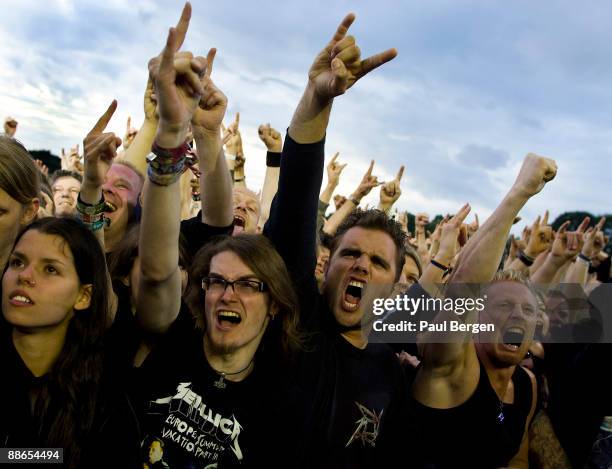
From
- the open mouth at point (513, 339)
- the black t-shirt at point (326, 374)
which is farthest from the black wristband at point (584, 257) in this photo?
the black t-shirt at point (326, 374)

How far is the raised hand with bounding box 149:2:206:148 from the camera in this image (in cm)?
176

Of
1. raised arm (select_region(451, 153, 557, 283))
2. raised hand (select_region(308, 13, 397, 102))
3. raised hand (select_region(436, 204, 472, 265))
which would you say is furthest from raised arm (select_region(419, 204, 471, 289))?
raised hand (select_region(308, 13, 397, 102))

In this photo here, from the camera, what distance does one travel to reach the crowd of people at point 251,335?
6.31 ft

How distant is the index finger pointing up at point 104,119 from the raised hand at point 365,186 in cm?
419

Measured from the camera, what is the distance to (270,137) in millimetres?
3992

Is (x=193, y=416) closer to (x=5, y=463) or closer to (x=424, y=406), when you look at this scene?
(x=5, y=463)

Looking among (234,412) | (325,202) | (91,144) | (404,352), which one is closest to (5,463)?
(234,412)

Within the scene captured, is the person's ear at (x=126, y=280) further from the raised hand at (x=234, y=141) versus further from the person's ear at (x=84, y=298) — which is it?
the raised hand at (x=234, y=141)

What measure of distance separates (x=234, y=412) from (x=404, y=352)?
5.49ft

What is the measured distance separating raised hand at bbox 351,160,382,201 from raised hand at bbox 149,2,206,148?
15.2 ft

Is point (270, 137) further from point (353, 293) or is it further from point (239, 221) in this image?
point (353, 293)

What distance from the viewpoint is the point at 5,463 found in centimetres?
184

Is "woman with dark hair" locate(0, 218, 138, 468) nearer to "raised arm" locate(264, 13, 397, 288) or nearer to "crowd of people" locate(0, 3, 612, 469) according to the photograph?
"crowd of people" locate(0, 3, 612, 469)

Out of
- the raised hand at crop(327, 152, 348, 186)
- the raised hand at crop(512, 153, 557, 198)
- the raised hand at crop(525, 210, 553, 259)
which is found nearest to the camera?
the raised hand at crop(512, 153, 557, 198)
